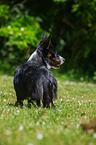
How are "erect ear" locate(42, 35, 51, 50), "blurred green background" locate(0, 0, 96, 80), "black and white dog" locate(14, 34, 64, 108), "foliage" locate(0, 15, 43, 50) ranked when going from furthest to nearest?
1. "blurred green background" locate(0, 0, 96, 80)
2. "foliage" locate(0, 15, 43, 50)
3. "erect ear" locate(42, 35, 51, 50)
4. "black and white dog" locate(14, 34, 64, 108)

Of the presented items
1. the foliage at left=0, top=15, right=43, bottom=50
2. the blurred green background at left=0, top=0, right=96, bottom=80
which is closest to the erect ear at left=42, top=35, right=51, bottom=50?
the blurred green background at left=0, top=0, right=96, bottom=80

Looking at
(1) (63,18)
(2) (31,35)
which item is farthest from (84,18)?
(2) (31,35)

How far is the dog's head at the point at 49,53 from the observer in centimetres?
473

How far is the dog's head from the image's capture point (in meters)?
4.73

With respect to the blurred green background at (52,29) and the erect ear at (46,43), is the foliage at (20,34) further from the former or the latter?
the erect ear at (46,43)

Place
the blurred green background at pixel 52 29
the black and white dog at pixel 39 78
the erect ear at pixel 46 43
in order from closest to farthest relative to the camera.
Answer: the black and white dog at pixel 39 78, the erect ear at pixel 46 43, the blurred green background at pixel 52 29

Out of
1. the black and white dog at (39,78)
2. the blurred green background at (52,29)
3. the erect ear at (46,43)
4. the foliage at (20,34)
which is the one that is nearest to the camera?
the black and white dog at (39,78)

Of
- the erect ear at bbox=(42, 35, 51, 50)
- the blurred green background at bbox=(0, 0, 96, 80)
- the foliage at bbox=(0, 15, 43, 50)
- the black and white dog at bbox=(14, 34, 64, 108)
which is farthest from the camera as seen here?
the blurred green background at bbox=(0, 0, 96, 80)

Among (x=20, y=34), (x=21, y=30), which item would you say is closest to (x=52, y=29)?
(x=21, y=30)

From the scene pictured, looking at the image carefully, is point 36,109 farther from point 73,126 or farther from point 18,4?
point 18,4

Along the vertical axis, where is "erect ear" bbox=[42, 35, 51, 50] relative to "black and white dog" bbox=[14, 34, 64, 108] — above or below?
above

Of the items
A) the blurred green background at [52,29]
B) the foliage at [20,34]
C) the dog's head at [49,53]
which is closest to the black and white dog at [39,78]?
the dog's head at [49,53]

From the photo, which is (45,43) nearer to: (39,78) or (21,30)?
(39,78)

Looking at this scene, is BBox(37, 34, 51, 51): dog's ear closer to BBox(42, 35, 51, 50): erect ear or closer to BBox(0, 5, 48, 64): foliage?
BBox(42, 35, 51, 50): erect ear
